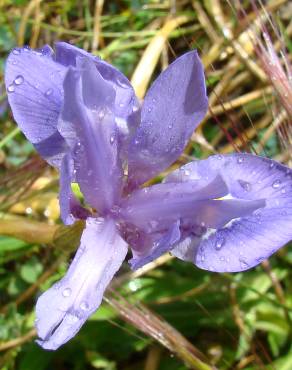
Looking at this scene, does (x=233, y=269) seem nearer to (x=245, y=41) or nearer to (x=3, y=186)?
(x=3, y=186)

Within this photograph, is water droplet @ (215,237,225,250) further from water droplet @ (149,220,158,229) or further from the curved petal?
the curved petal

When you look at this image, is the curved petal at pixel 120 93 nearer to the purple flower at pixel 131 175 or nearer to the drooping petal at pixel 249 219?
the purple flower at pixel 131 175

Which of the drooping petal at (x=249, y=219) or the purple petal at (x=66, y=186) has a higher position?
the purple petal at (x=66, y=186)

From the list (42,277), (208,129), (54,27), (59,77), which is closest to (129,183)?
(59,77)

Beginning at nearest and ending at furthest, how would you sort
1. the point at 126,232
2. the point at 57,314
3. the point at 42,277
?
the point at 57,314
the point at 126,232
the point at 42,277

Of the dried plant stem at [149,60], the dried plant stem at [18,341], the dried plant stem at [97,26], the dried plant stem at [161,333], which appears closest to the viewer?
the dried plant stem at [161,333]

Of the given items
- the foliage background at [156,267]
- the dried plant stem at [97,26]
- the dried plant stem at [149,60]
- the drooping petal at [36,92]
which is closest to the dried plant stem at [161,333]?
the foliage background at [156,267]
